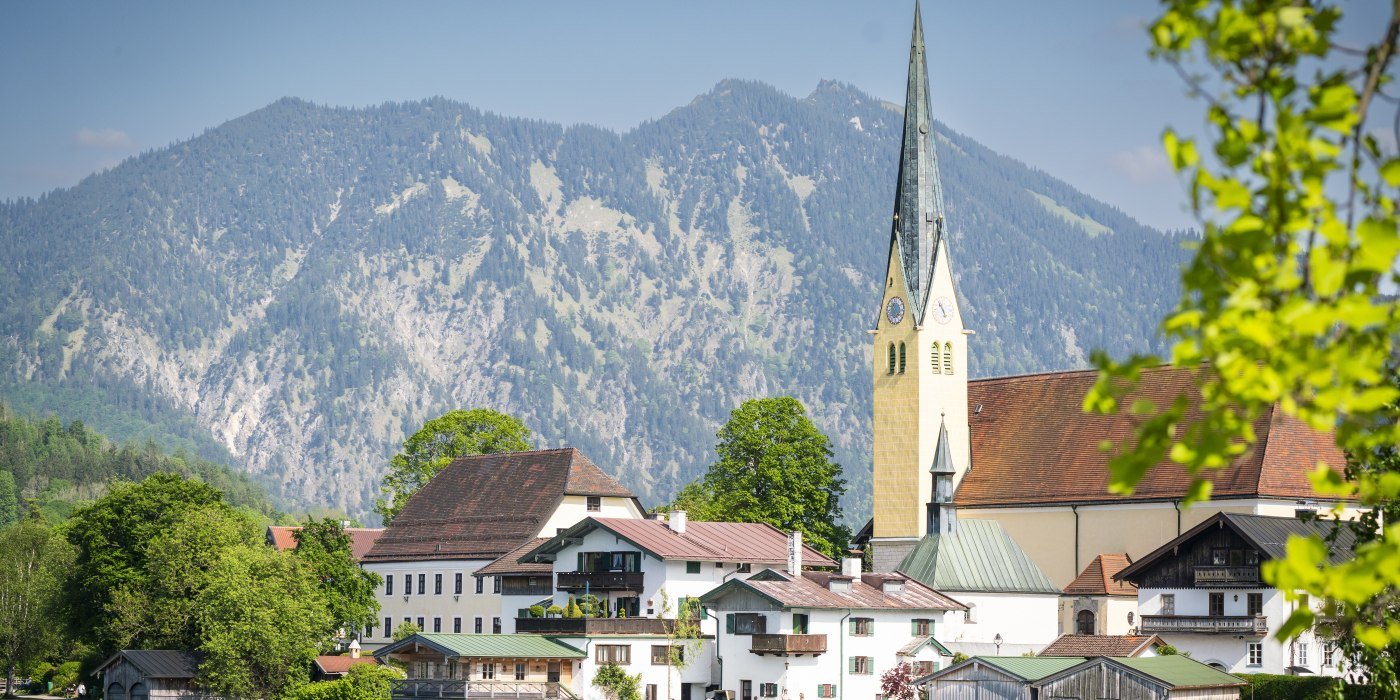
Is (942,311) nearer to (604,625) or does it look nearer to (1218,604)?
(604,625)

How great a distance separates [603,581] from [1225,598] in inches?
960

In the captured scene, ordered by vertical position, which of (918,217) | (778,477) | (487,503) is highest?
(918,217)

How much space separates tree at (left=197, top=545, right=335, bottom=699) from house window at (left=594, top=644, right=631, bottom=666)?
38.5 ft

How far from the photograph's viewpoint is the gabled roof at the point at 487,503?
91.1 meters

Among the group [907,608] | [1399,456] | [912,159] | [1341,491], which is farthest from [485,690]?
[1341,491]

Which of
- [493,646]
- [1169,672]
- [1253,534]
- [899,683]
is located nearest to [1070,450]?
[1253,534]

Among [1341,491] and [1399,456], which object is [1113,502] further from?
[1341,491]

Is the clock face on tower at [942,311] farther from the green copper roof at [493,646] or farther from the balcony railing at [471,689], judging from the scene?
the balcony railing at [471,689]

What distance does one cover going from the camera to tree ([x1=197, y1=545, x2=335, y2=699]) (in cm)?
7338

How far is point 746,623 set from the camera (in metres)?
70.1

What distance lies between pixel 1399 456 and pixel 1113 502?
57542 millimetres

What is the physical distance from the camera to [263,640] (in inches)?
2899

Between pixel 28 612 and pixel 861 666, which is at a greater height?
pixel 28 612

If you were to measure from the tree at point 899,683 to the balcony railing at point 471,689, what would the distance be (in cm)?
1140
